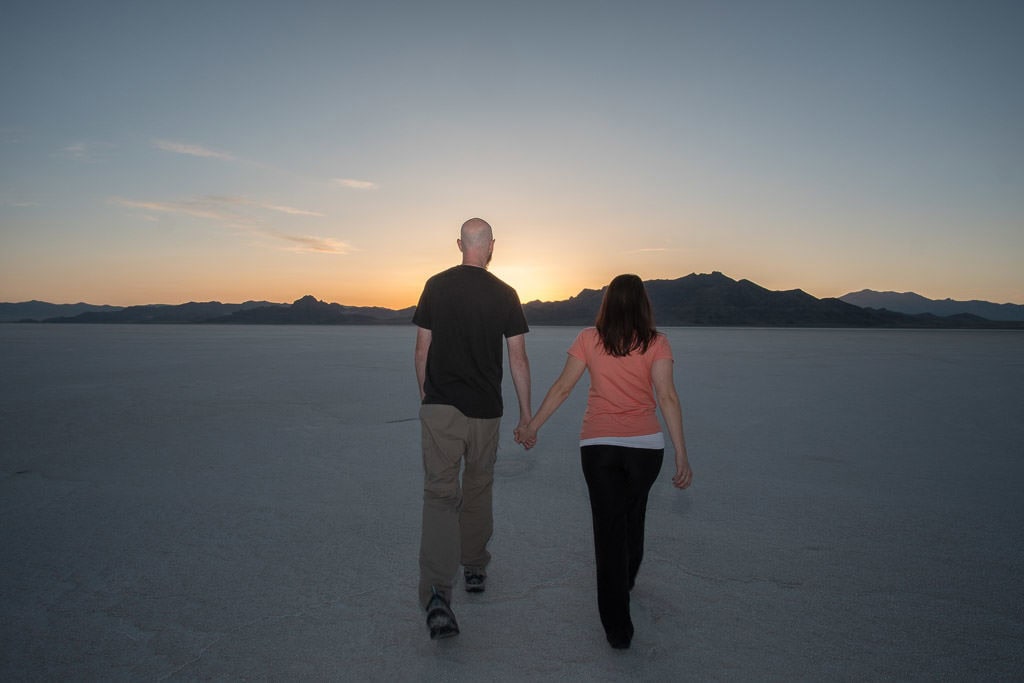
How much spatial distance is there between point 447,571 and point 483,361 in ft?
3.65

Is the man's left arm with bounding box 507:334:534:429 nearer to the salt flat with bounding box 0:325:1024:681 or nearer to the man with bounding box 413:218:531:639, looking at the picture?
the man with bounding box 413:218:531:639

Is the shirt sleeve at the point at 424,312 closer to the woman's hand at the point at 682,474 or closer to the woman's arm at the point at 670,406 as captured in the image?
the woman's arm at the point at 670,406

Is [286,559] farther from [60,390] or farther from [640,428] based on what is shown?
[60,390]

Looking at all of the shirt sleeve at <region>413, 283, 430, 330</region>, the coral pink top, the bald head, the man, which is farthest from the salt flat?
the bald head

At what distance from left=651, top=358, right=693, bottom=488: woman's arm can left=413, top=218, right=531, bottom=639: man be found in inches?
28.8

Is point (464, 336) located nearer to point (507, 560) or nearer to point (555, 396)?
point (555, 396)

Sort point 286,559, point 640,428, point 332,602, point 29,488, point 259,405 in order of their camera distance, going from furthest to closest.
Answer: point 259,405, point 29,488, point 286,559, point 332,602, point 640,428

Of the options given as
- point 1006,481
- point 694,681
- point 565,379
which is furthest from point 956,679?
point 1006,481

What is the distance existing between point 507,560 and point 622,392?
67.8 inches

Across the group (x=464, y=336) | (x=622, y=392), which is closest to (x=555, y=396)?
(x=622, y=392)

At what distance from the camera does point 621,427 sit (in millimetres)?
3053

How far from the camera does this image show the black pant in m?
2.99

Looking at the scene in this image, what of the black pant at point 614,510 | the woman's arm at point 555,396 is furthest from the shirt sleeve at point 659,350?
the black pant at point 614,510

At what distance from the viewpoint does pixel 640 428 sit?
120 inches
